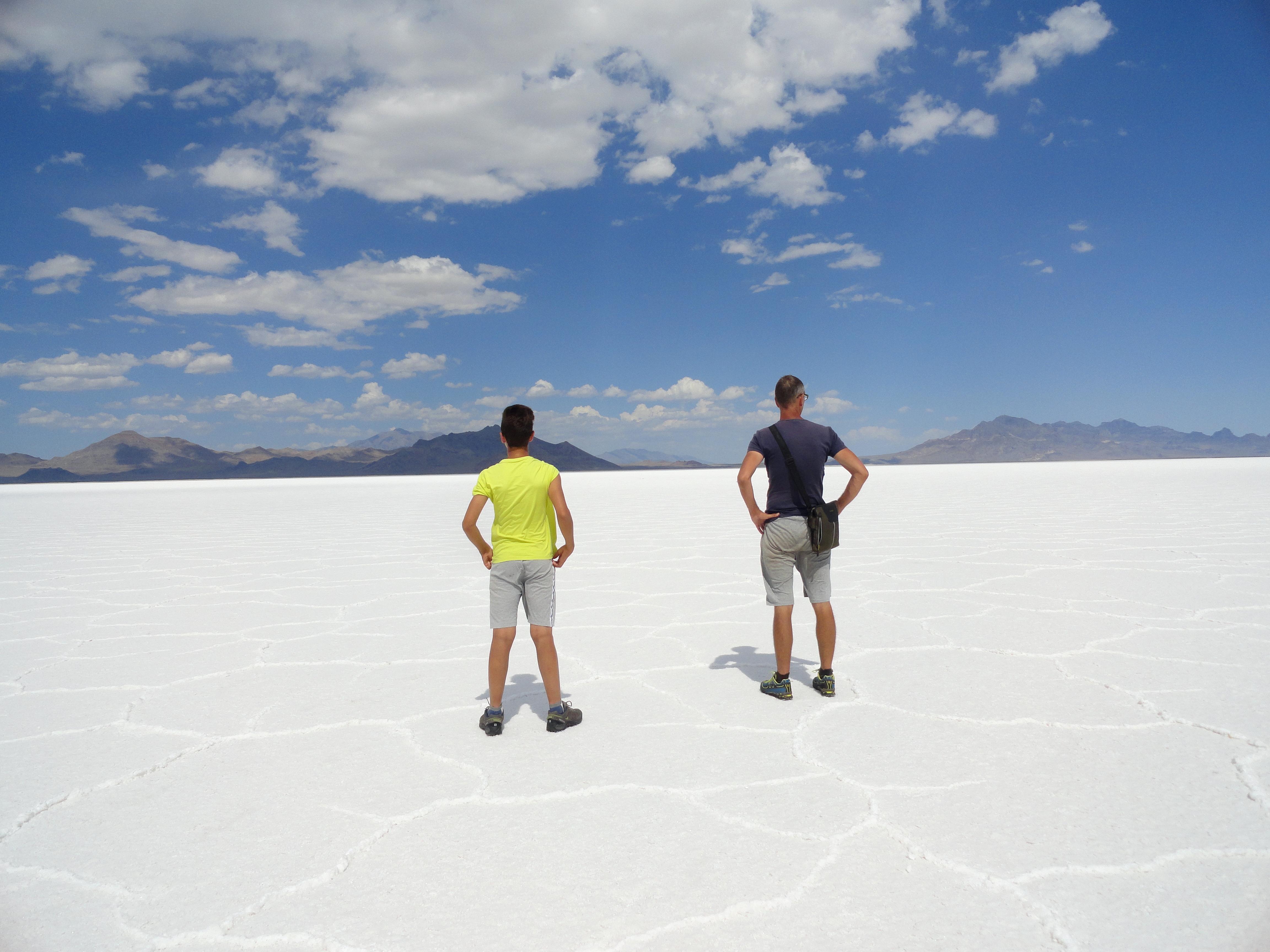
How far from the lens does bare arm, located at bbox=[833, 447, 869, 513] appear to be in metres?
2.59

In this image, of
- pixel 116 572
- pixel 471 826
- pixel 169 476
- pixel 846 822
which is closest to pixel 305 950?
pixel 471 826

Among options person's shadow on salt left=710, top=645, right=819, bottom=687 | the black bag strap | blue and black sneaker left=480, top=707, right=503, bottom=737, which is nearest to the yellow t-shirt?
blue and black sneaker left=480, top=707, right=503, bottom=737

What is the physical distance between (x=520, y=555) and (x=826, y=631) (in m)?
1.21

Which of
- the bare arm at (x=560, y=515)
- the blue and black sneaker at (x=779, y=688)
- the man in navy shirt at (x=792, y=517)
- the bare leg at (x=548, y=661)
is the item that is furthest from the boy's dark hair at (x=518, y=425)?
the blue and black sneaker at (x=779, y=688)

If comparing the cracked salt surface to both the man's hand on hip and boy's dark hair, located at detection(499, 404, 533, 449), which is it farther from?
boy's dark hair, located at detection(499, 404, 533, 449)

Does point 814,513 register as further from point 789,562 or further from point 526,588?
point 526,588

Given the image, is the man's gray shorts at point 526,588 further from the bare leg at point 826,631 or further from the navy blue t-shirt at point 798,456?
the bare leg at point 826,631

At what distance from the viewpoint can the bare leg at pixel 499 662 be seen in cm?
236

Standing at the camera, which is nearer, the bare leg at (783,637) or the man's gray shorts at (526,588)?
the man's gray shorts at (526,588)

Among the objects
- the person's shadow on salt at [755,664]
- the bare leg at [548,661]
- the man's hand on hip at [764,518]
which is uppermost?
the man's hand on hip at [764,518]

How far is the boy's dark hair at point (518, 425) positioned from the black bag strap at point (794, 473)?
91cm

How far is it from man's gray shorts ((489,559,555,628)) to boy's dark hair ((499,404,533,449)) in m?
0.42

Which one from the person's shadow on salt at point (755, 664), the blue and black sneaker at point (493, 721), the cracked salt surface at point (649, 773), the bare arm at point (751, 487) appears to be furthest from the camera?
the person's shadow on salt at point (755, 664)

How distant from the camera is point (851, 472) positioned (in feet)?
8.72
